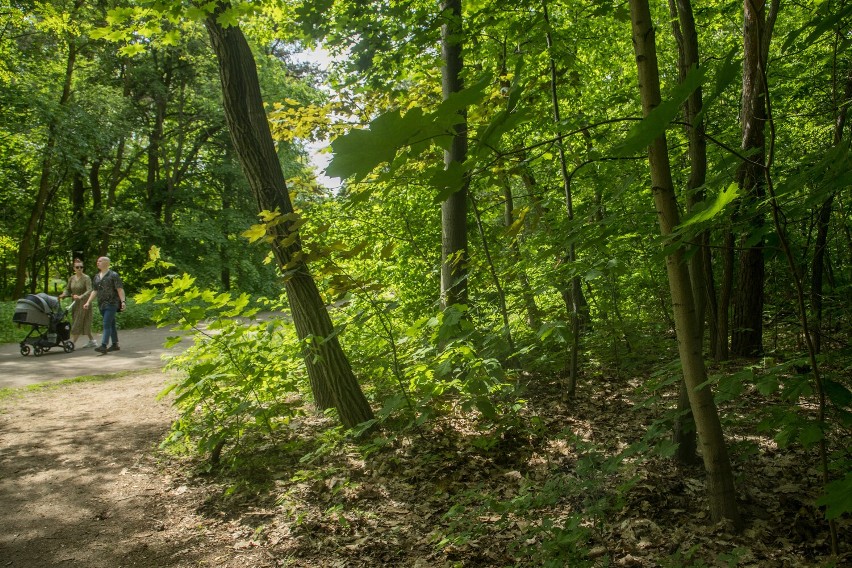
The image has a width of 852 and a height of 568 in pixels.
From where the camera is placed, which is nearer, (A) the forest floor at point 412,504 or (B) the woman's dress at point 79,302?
(A) the forest floor at point 412,504

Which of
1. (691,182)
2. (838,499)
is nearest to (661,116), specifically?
(838,499)

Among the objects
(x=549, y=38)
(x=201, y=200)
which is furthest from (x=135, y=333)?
(x=549, y=38)

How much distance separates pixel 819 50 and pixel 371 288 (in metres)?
6.18

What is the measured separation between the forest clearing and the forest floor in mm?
22

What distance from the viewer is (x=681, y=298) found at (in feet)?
6.74

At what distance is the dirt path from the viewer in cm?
327

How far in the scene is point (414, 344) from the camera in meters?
5.02

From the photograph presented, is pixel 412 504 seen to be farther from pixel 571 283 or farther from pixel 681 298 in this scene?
pixel 681 298

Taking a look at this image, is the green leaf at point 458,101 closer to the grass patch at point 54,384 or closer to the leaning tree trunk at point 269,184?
the leaning tree trunk at point 269,184

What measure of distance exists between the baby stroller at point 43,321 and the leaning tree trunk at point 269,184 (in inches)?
282

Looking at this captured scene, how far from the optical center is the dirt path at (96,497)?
129 inches

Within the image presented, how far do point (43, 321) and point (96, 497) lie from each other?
7143 mm

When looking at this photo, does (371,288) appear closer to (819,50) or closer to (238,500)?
(238,500)

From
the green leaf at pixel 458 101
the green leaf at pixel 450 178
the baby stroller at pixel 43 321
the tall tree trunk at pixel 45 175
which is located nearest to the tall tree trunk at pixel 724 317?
the green leaf at pixel 450 178
